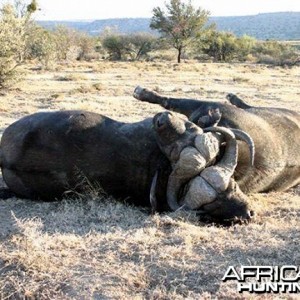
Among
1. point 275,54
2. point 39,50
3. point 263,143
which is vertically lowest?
point 275,54

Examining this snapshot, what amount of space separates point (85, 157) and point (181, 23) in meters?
49.5

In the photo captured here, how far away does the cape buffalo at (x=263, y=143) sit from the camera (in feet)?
19.1

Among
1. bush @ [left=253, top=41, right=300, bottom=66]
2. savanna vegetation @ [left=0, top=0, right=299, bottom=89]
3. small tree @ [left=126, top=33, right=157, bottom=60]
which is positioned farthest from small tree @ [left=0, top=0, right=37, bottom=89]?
small tree @ [left=126, top=33, right=157, bottom=60]

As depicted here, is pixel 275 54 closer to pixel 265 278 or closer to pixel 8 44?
pixel 8 44

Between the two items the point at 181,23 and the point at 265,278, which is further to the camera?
the point at 181,23

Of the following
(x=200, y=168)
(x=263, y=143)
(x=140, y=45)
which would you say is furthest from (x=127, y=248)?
(x=140, y=45)

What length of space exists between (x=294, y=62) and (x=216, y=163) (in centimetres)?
4418

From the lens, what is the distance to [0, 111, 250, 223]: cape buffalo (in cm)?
554

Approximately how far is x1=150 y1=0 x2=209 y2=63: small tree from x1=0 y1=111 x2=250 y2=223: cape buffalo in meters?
47.8

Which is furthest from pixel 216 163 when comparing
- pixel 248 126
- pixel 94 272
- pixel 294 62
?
pixel 294 62

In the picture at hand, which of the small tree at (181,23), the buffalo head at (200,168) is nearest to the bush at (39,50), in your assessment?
the small tree at (181,23)

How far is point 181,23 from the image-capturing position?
5328 centimetres

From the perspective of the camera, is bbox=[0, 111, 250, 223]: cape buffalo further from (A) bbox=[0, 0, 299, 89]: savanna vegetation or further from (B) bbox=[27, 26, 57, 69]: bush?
(A) bbox=[0, 0, 299, 89]: savanna vegetation

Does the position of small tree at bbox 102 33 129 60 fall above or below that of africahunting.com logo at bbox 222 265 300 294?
below
